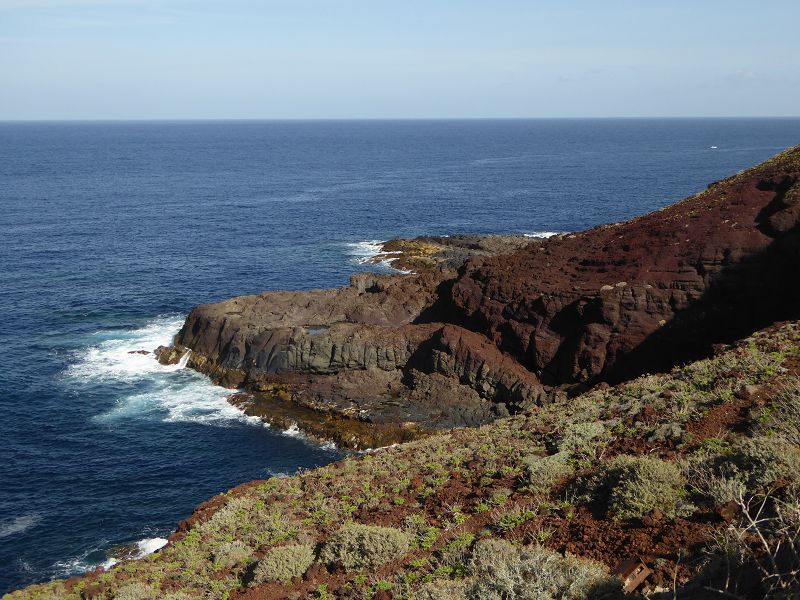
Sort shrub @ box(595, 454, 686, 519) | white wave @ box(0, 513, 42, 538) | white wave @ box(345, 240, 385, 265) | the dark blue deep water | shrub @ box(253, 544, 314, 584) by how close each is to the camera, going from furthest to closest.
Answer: white wave @ box(345, 240, 385, 265) → the dark blue deep water → white wave @ box(0, 513, 42, 538) → shrub @ box(253, 544, 314, 584) → shrub @ box(595, 454, 686, 519)

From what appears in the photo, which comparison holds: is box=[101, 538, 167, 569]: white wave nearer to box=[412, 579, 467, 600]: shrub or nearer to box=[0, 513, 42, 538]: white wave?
box=[0, 513, 42, 538]: white wave

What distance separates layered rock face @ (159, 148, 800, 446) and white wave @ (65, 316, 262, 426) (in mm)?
1424

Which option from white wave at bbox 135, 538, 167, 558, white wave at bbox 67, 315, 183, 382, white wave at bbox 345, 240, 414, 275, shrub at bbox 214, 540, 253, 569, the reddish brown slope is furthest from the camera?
white wave at bbox 345, 240, 414, 275

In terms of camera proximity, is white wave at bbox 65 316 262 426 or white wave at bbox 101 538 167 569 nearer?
white wave at bbox 101 538 167 569

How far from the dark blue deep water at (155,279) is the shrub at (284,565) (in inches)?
620

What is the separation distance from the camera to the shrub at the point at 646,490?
15922 mm

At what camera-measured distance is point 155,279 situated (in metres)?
72.9


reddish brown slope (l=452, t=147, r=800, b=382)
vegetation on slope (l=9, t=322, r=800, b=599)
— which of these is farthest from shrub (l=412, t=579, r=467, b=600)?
reddish brown slope (l=452, t=147, r=800, b=382)

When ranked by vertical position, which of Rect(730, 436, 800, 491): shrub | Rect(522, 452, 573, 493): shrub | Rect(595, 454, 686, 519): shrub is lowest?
Rect(522, 452, 573, 493): shrub

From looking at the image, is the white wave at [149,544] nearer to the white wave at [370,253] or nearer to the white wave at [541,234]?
the white wave at [370,253]

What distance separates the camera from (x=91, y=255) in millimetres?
80750

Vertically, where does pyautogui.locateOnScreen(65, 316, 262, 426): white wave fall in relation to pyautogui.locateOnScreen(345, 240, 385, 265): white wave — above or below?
below

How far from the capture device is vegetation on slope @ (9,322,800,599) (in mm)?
12885

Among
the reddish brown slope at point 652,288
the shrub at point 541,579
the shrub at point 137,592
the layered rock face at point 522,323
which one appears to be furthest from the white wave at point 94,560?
the reddish brown slope at point 652,288
